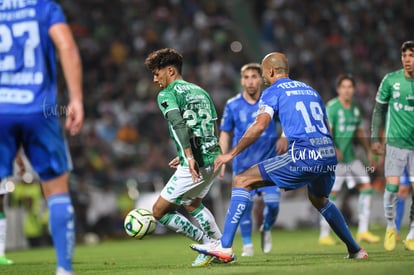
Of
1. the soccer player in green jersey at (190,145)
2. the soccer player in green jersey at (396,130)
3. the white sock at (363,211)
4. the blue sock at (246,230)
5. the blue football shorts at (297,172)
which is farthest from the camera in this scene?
the white sock at (363,211)

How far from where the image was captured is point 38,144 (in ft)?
20.4

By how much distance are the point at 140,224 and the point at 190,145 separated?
110 cm

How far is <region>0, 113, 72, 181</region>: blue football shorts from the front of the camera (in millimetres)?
6164

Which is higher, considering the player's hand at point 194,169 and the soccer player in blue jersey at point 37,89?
the soccer player in blue jersey at point 37,89

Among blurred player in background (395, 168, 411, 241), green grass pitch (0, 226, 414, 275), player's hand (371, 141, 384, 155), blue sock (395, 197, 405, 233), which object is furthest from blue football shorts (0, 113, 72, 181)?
blue sock (395, 197, 405, 233)

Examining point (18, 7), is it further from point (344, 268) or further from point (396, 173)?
point (396, 173)

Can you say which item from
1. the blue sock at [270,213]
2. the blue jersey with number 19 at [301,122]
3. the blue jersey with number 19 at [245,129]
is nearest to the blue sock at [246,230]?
the blue sock at [270,213]

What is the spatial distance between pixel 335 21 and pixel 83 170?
10019 millimetres

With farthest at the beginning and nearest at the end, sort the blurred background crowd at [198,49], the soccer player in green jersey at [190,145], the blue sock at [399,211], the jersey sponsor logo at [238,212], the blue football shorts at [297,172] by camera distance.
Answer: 1. the blurred background crowd at [198,49]
2. the blue sock at [399,211]
3. the soccer player in green jersey at [190,145]
4. the jersey sponsor logo at [238,212]
5. the blue football shorts at [297,172]

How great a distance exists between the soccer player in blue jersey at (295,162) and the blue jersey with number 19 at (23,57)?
298 cm

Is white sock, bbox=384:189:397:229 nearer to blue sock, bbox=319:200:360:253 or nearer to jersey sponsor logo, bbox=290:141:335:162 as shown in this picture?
blue sock, bbox=319:200:360:253

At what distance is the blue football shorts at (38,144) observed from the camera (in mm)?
6164

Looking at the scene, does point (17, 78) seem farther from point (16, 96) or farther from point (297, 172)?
point (297, 172)

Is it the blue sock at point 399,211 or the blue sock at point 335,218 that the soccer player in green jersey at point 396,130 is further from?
the blue sock at point 335,218
